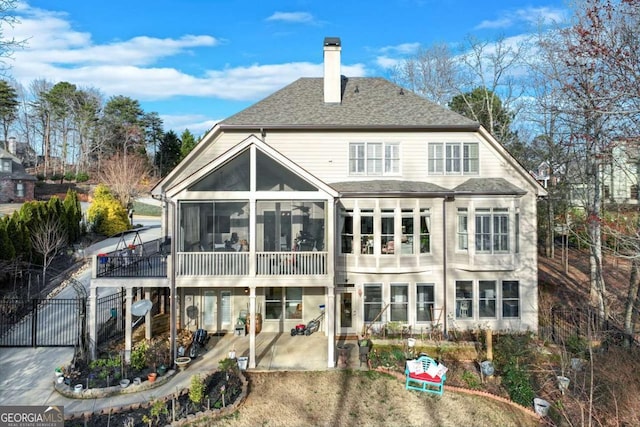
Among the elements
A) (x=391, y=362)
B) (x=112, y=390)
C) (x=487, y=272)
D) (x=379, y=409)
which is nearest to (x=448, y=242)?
(x=487, y=272)

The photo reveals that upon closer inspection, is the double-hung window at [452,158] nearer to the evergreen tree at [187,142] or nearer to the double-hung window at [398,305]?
the double-hung window at [398,305]

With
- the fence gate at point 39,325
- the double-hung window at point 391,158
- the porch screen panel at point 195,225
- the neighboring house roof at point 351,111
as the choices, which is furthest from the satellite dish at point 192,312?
the double-hung window at point 391,158

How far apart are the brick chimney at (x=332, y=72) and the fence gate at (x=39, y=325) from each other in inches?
476

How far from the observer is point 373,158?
16.2m

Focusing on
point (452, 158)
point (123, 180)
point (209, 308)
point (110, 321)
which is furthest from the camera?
point (123, 180)

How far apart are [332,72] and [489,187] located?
316 inches

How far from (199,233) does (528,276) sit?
12387 mm

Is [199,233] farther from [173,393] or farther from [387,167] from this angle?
[387,167]

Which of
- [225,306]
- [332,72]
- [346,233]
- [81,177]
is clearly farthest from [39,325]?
[81,177]

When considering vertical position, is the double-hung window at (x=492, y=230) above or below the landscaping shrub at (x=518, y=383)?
above

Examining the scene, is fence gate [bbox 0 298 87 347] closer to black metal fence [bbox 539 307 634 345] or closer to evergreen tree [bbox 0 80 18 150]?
black metal fence [bbox 539 307 634 345]

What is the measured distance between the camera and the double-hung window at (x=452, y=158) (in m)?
16.1

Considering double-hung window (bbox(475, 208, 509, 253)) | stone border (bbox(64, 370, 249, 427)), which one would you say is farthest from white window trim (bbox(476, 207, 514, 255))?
stone border (bbox(64, 370, 249, 427))

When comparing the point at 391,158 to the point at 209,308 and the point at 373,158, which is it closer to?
the point at 373,158
